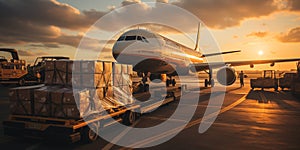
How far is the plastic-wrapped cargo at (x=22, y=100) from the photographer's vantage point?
19.5 ft

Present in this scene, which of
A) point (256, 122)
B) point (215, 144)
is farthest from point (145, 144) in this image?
point (256, 122)

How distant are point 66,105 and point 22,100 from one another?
147cm

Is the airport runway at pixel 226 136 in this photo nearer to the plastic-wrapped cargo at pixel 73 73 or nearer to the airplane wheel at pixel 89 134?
the airplane wheel at pixel 89 134

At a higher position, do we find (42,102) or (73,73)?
(73,73)

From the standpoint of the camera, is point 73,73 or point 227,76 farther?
point 227,76

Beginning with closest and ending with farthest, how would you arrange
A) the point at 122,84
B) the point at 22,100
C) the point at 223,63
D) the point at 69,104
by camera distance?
the point at 69,104, the point at 22,100, the point at 122,84, the point at 223,63

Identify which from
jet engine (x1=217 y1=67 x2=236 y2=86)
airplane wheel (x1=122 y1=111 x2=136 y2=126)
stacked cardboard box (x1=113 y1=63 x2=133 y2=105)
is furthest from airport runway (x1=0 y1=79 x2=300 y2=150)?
jet engine (x1=217 y1=67 x2=236 y2=86)

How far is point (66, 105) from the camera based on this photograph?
18.5 feet

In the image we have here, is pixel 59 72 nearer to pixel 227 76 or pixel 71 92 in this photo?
pixel 71 92

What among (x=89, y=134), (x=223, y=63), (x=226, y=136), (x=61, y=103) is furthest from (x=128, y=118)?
(x=223, y=63)

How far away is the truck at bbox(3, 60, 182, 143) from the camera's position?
18.0 feet

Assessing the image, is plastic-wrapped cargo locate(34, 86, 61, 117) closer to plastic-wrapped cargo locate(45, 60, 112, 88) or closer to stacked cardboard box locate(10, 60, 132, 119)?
stacked cardboard box locate(10, 60, 132, 119)

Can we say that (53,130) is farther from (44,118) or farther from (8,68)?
(8,68)

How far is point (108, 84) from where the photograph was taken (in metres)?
7.14
